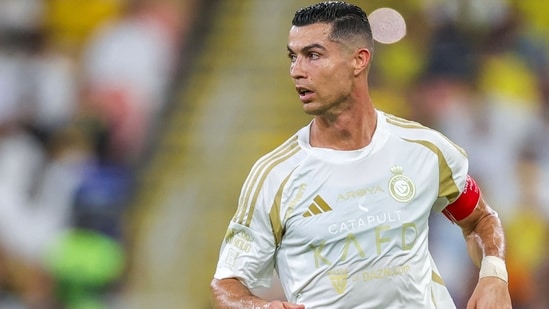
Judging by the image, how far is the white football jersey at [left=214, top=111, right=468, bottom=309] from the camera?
479cm

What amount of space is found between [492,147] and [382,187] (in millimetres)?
5838

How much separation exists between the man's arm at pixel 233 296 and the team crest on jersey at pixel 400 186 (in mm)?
696

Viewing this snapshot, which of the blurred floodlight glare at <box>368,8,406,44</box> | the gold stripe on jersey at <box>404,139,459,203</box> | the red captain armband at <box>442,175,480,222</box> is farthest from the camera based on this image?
the blurred floodlight glare at <box>368,8,406,44</box>

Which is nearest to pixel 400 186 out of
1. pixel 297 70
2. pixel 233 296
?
pixel 297 70

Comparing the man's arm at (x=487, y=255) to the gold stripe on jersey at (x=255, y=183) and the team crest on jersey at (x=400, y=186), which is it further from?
the gold stripe on jersey at (x=255, y=183)

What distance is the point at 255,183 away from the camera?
4898 mm

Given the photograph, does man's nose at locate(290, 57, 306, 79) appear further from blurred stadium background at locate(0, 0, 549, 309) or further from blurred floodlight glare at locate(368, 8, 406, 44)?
blurred stadium background at locate(0, 0, 549, 309)

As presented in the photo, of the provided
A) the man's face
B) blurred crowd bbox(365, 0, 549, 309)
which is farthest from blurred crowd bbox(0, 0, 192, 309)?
the man's face

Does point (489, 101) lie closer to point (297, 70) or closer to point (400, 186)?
point (400, 186)

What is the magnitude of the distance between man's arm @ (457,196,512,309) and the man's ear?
0.79m

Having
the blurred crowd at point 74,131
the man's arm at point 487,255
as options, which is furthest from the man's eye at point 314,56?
the blurred crowd at point 74,131

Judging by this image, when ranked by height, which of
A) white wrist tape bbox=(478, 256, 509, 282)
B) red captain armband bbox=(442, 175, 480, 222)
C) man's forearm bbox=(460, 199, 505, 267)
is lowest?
white wrist tape bbox=(478, 256, 509, 282)

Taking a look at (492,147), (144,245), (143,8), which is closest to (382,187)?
(492,147)

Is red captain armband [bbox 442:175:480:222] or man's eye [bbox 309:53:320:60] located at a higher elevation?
man's eye [bbox 309:53:320:60]
